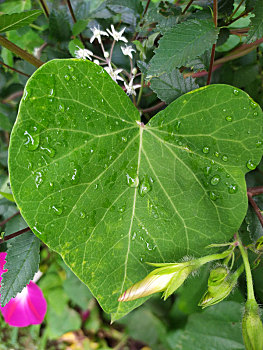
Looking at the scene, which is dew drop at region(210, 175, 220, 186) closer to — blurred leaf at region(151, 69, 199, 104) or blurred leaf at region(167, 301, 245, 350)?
blurred leaf at region(151, 69, 199, 104)

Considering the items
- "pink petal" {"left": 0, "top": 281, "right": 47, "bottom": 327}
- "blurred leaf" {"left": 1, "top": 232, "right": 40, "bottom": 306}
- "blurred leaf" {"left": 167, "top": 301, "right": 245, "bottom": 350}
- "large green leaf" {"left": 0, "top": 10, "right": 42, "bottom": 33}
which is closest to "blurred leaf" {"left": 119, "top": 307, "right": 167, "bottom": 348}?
"blurred leaf" {"left": 167, "top": 301, "right": 245, "bottom": 350}

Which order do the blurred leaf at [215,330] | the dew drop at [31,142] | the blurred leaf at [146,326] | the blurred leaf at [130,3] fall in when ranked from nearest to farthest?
the dew drop at [31,142] < the blurred leaf at [130,3] < the blurred leaf at [215,330] < the blurred leaf at [146,326]

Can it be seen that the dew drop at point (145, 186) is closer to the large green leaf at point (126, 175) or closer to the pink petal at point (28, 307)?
the large green leaf at point (126, 175)

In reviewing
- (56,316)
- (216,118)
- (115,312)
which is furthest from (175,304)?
(216,118)

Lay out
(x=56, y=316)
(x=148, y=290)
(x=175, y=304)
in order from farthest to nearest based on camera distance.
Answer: (x=56, y=316) < (x=175, y=304) < (x=148, y=290)

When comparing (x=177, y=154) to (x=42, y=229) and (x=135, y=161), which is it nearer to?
(x=135, y=161)

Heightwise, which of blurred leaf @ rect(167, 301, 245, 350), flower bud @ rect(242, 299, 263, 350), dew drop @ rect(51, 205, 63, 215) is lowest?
blurred leaf @ rect(167, 301, 245, 350)

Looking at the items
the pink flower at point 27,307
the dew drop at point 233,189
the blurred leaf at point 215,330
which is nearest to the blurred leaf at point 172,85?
the dew drop at point 233,189
